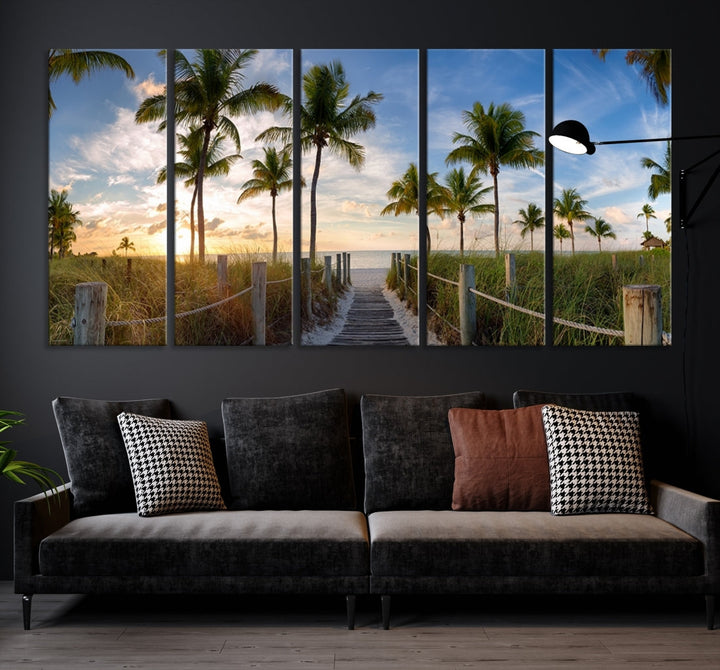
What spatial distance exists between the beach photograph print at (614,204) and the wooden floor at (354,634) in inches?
56.2

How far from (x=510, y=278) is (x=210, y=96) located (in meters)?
1.87

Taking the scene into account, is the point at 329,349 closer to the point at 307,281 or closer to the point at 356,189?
the point at 307,281

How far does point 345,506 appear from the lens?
3.79m

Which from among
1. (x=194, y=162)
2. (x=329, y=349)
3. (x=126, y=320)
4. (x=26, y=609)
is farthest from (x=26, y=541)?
(x=194, y=162)

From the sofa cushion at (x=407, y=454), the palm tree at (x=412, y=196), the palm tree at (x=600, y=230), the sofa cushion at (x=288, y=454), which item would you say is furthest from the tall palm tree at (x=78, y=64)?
the palm tree at (x=600, y=230)

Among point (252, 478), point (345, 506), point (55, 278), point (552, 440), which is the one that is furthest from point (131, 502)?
point (552, 440)

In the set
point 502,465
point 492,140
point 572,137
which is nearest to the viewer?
point 572,137

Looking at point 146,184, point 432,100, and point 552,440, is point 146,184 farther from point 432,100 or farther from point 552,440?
point 552,440

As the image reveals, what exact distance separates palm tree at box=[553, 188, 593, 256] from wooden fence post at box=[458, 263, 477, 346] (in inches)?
22.0

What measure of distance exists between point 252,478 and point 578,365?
1814mm

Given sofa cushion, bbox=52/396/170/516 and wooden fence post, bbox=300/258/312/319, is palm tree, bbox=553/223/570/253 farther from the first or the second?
sofa cushion, bbox=52/396/170/516

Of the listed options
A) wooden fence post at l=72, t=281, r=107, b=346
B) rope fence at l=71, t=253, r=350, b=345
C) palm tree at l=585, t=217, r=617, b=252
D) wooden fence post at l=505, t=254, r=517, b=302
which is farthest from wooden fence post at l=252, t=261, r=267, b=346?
palm tree at l=585, t=217, r=617, b=252

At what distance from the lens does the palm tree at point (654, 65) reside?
13.5 ft

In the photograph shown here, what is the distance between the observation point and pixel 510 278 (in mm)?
4109
